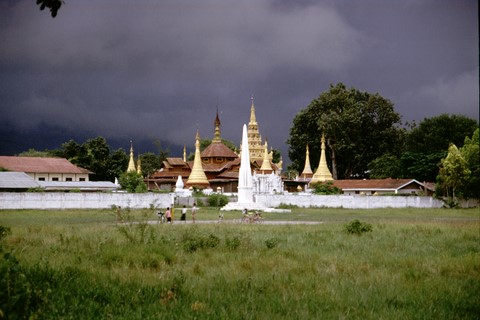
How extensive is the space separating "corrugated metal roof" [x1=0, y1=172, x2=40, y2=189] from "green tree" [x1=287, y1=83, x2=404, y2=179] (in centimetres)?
3862

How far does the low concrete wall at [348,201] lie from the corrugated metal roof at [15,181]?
18420 millimetres

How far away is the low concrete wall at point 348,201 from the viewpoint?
149 ft

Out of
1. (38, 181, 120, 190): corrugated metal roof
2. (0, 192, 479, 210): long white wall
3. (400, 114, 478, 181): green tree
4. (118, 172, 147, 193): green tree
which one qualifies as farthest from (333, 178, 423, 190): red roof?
(38, 181, 120, 190): corrugated metal roof

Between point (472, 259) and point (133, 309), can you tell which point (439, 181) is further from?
point (133, 309)

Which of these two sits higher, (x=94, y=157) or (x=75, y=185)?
(x=94, y=157)

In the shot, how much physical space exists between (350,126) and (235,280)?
65816mm

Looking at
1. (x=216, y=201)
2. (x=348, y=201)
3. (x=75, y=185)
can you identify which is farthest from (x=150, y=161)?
(x=348, y=201)

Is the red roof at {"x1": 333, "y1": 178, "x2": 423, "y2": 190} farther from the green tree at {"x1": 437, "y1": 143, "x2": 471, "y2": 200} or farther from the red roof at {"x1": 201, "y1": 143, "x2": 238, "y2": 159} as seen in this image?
the red roof at {"x1": 201, "y1": 143, "x2": 238, "y2": 159}

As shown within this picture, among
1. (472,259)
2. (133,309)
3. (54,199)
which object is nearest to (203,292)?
(133,309)

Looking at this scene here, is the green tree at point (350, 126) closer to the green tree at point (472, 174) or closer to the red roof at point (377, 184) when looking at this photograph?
the red roof at point (377, 184)

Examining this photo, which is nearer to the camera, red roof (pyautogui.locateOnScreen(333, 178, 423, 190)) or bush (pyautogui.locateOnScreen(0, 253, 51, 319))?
bush (pyautogui.locateOnScreen(0, 253, 51, 319))

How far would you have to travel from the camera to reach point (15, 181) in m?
45.4

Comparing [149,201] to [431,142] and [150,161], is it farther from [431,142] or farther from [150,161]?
[150,161]

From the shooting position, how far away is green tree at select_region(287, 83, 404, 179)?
241 feet
